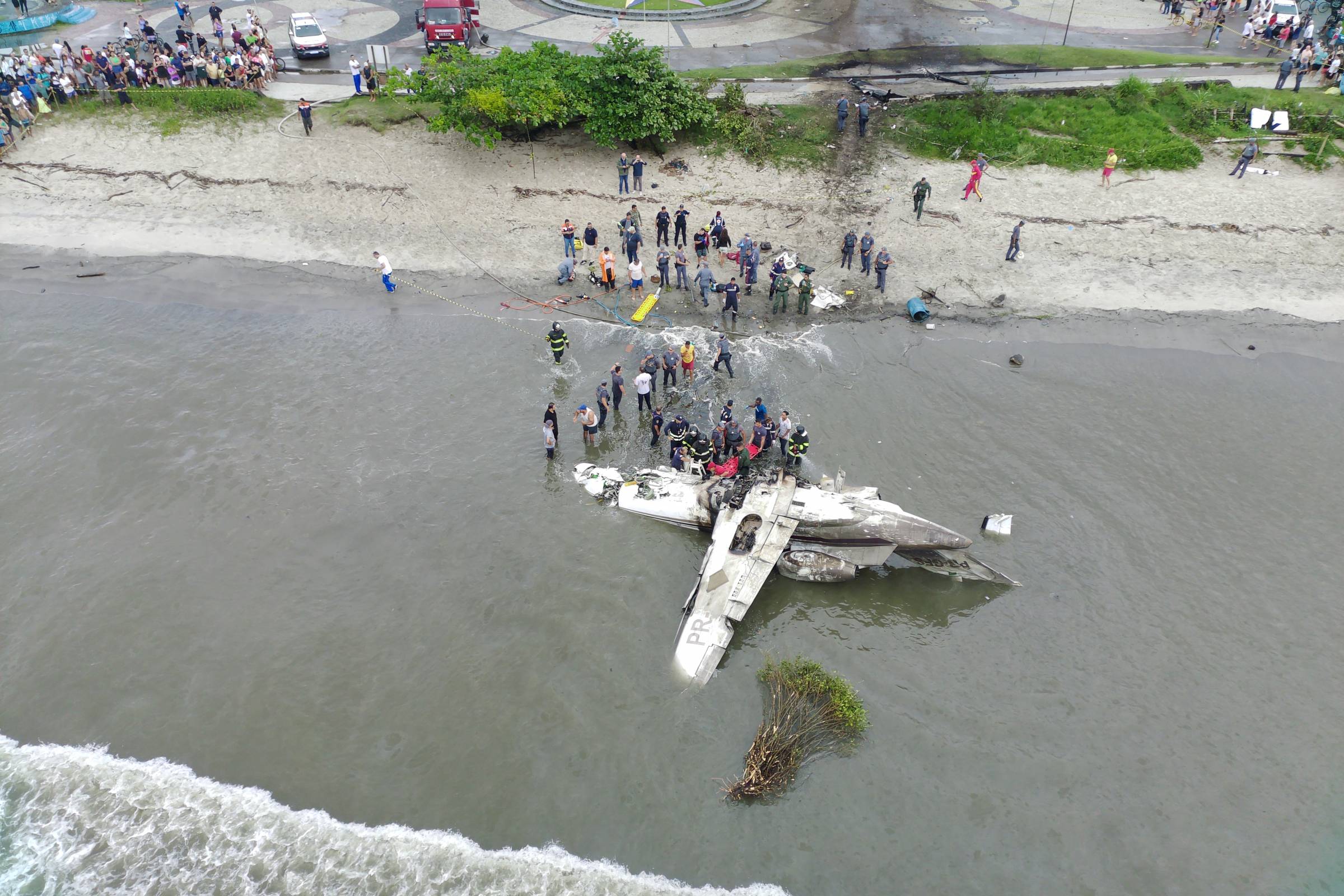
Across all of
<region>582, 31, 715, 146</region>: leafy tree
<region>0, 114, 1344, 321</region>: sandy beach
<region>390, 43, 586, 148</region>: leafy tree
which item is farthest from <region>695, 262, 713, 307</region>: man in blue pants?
<region>390, 43, 586, 148</region>: leafy tree

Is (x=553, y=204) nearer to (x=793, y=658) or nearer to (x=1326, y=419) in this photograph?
(x=793, y=658)

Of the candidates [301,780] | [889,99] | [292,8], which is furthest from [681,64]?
[301,780]

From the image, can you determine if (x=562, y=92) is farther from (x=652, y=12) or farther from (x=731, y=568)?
(x=731, y=568)

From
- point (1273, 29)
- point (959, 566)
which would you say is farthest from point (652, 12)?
point (959, 566)

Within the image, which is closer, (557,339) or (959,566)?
(959,566)

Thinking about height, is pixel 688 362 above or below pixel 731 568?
above
